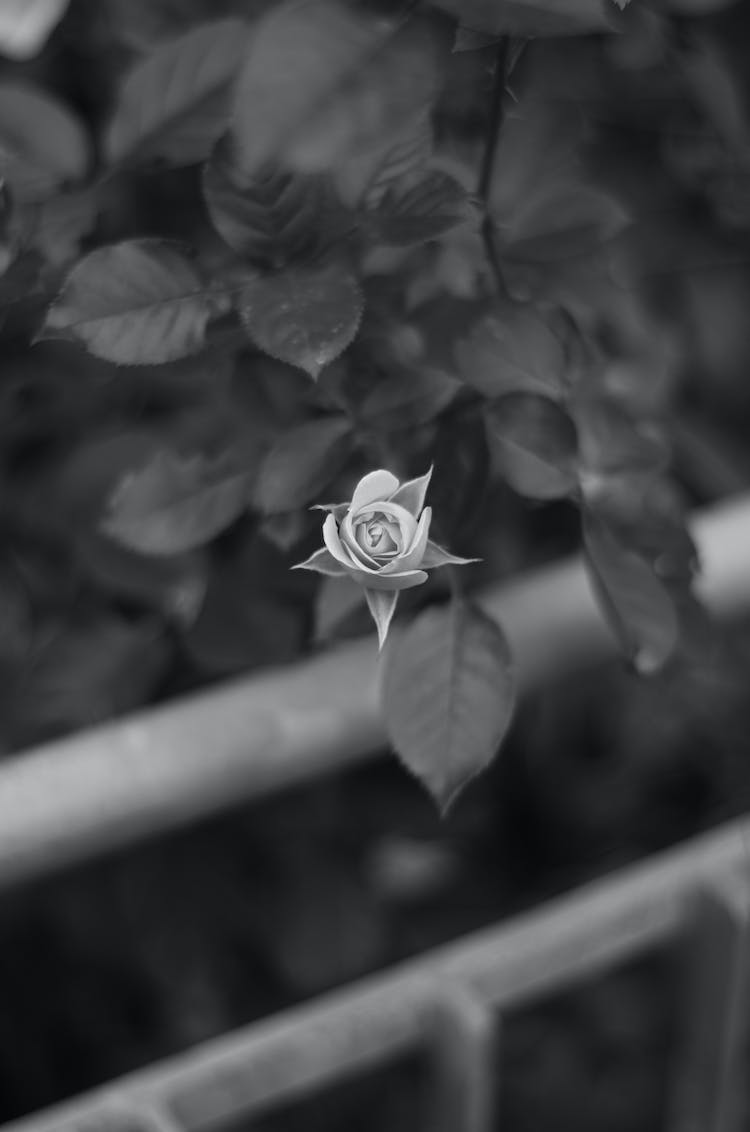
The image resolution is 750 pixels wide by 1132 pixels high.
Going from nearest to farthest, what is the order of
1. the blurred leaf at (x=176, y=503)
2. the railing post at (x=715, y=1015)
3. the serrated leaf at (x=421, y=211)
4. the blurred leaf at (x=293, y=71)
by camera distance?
the blurred leaf at (x=293, y=71) → the serrated leaf at (x=421, y=211) → the blurred leaf at (x=176, y=503) → the railing post at (x=715, y=1015)

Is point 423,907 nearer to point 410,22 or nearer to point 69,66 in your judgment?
point 69,66

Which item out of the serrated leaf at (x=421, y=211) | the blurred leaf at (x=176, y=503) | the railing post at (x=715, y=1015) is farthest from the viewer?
the railing post at (x=715, y=1015)

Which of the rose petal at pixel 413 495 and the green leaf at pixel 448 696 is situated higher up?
the rose petal at pixel 413 495

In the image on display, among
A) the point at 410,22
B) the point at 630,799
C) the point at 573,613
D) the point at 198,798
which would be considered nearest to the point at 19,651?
the point at 198,798

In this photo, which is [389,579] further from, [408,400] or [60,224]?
[60,224]

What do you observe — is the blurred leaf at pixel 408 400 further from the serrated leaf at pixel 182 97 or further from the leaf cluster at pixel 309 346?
the serrated leaf at pixel 182 97

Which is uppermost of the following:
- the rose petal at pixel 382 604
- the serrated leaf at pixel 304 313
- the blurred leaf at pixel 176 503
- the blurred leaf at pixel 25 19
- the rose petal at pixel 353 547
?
the blurred leaf at pixel 25 19

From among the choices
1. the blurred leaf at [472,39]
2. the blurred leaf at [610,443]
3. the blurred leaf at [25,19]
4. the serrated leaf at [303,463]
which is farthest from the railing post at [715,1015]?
the blurred leaf at [25,19]

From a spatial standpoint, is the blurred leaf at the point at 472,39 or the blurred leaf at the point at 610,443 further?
the blurred leaf at the point at 610,443

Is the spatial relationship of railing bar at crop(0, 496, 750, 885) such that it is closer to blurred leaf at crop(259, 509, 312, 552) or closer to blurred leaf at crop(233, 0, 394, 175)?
blurred leaf at crop(259, 509, 312, 552)
